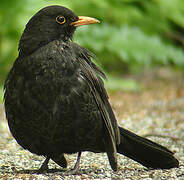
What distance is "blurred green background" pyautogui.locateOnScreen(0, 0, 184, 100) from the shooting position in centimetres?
773

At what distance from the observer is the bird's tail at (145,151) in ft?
12.7

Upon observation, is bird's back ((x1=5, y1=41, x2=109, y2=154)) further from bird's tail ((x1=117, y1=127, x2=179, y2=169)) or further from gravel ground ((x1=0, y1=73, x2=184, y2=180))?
bird's tail ((x1=117, y1=127, x2=179, y2=169))

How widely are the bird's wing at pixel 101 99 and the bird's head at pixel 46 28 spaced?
0.23 m

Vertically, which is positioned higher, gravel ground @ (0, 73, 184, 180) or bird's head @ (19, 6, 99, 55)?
bird's head @ (19, 6, 99, 55)

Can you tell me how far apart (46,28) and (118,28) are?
17.4 ft

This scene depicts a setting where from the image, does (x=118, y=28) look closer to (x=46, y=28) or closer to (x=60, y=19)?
(x=60, y=19)

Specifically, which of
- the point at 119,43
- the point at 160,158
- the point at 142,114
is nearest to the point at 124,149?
the point at 160,158

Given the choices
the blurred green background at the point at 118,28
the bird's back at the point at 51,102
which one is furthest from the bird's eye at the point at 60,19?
the blurred green background at the point at 118,28

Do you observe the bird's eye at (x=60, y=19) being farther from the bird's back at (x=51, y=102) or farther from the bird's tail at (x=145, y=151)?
the bird's tail at (x=145, y=151)

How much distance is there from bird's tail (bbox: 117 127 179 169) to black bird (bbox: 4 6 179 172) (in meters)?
0.25

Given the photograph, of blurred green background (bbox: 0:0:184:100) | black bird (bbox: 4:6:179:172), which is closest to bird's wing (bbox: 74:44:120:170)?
black bird (bbox: 4:6:179:172)

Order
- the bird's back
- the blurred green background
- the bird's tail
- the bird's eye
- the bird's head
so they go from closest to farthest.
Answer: the bird's back → the bird's head → the bird's eye → the bird's tail → the blurred green background

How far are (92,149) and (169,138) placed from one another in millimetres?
1663

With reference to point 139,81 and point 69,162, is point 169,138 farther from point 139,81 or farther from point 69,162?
point 139,81
